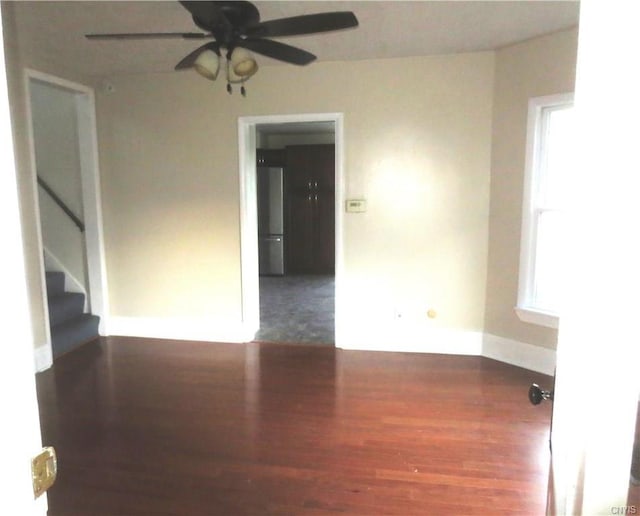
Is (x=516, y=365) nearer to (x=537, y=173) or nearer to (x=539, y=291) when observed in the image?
(x=539, y=291)

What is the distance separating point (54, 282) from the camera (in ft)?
13.8

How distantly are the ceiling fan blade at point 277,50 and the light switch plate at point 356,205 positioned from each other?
1.41 meters

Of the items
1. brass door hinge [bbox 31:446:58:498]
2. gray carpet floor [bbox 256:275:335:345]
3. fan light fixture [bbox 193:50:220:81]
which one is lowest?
gray carpet floor [bbox 256:275:335:345]

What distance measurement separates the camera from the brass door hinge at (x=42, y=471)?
0.67 metres

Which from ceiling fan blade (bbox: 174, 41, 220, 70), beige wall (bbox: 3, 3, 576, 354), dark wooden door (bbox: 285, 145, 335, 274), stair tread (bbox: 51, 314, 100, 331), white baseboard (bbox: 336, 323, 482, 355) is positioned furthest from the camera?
dark wooden door (bbox: 285, 145, 335, 274)

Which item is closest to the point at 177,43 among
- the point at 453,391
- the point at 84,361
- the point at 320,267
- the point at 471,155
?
the point at 471,155

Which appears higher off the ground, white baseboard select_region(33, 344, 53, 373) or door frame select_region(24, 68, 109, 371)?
door frame select_region(24, 68, 109, 371)

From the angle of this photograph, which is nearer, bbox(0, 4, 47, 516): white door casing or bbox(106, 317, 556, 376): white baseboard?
bbox(0, 4, 47, 516): white door casing

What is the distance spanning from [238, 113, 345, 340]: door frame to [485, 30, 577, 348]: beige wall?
1.26 meters

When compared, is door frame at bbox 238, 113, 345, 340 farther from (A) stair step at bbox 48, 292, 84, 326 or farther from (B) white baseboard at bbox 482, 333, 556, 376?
(A) stair step at bbox 48, 292, 84, 326

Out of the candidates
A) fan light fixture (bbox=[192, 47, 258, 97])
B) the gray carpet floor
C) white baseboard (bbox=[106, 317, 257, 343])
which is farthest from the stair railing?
fan light fixture (bbox=[192, 47, 258, 97])

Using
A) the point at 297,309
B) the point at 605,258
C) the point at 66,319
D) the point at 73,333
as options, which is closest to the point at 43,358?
the point at 73,333

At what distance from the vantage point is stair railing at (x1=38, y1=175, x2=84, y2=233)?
13.6 ft

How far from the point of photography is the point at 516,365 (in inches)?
135
